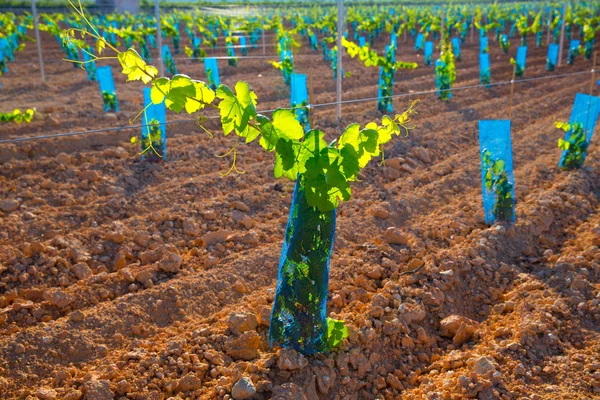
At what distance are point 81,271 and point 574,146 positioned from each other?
479 centimetres

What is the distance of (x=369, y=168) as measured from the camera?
6.01m

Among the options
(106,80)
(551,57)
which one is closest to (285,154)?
(106,80)

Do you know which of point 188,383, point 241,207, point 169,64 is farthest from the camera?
point 169,64

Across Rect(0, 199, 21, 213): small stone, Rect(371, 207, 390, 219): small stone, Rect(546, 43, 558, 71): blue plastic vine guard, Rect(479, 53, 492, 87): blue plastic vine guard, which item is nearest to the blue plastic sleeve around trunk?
Rect(371, 207, 390, 219): small stone

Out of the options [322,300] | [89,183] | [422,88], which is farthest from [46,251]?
Answer: [422,88]

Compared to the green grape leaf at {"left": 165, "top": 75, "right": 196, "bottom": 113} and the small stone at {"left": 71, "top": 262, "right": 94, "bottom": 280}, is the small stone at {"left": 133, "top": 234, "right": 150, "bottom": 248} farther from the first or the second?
the green grape leaf at {"left": 165, "top": 75, "right": 196, "bottom": 113}

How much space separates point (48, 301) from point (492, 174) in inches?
135

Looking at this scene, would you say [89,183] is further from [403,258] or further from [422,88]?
[422,88]

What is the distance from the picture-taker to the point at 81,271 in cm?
402

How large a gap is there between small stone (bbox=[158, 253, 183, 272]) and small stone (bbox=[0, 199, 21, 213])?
1.70 m

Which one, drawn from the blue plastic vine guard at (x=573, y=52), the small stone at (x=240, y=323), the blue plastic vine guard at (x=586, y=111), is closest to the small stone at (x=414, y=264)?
the small stone at (x=240, y=323)

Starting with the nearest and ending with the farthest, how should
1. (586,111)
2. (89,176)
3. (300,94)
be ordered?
(89,176), (586,111), (300,94)

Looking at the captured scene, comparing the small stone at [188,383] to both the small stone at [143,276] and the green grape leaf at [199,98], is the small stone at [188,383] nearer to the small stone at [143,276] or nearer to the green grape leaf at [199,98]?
the small stone at [143,276]

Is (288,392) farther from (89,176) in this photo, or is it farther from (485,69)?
(485,69)
